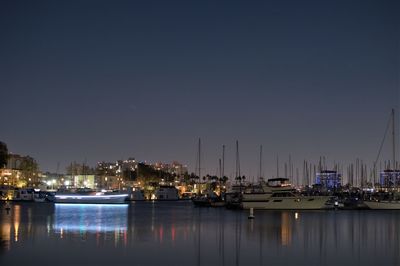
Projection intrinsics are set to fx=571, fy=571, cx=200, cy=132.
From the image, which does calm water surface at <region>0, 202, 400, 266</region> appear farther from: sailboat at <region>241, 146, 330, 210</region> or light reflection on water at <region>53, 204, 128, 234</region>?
sailboat at <region>241, 146, 330, 210</region>

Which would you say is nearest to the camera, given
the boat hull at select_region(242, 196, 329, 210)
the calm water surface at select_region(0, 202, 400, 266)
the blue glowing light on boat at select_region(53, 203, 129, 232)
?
the calm water surface at select_region(0, 202, 400, 266)

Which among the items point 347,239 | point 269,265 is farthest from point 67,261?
point 347,239

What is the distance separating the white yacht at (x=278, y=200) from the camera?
3900 inches

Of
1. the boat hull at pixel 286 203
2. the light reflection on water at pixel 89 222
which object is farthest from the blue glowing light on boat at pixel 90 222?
the boat hull at pixel 286 203

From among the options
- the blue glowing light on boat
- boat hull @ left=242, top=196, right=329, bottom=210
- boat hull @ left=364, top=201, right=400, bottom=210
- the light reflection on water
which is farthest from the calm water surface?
boat hull @ left=364, top=201, right=400, bottom=210

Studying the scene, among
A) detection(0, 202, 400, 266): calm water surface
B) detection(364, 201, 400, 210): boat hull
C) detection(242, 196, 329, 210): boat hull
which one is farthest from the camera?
detection(364, 201, 400, 210): boat hull

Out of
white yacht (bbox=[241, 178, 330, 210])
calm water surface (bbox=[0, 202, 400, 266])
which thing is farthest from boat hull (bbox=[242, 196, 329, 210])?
calm water surface (bbox=[0, 202, 400, 266])

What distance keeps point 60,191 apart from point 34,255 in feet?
438

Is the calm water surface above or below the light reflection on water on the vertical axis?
above

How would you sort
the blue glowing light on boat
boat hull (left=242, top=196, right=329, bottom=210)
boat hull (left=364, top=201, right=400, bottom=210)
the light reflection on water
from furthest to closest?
boat hull (left=364, top=201, right=400, bottom=210) < boat hull (left=242, top=196, right=329, bottom=210) < the blue glowing light on boat < the light reflection on water

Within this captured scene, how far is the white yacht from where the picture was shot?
99.1 m

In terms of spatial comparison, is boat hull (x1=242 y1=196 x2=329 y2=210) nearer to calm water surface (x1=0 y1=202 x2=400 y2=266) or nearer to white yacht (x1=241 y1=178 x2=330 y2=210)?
white yacht (x1=241 y1=178 x2=330 y2=210)

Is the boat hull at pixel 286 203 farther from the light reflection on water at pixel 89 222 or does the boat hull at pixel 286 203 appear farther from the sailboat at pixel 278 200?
the light reflection on water at pixel 89 222

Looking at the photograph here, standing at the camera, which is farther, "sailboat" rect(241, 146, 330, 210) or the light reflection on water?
"sailboat" rect(241, 146, 330, 210)
